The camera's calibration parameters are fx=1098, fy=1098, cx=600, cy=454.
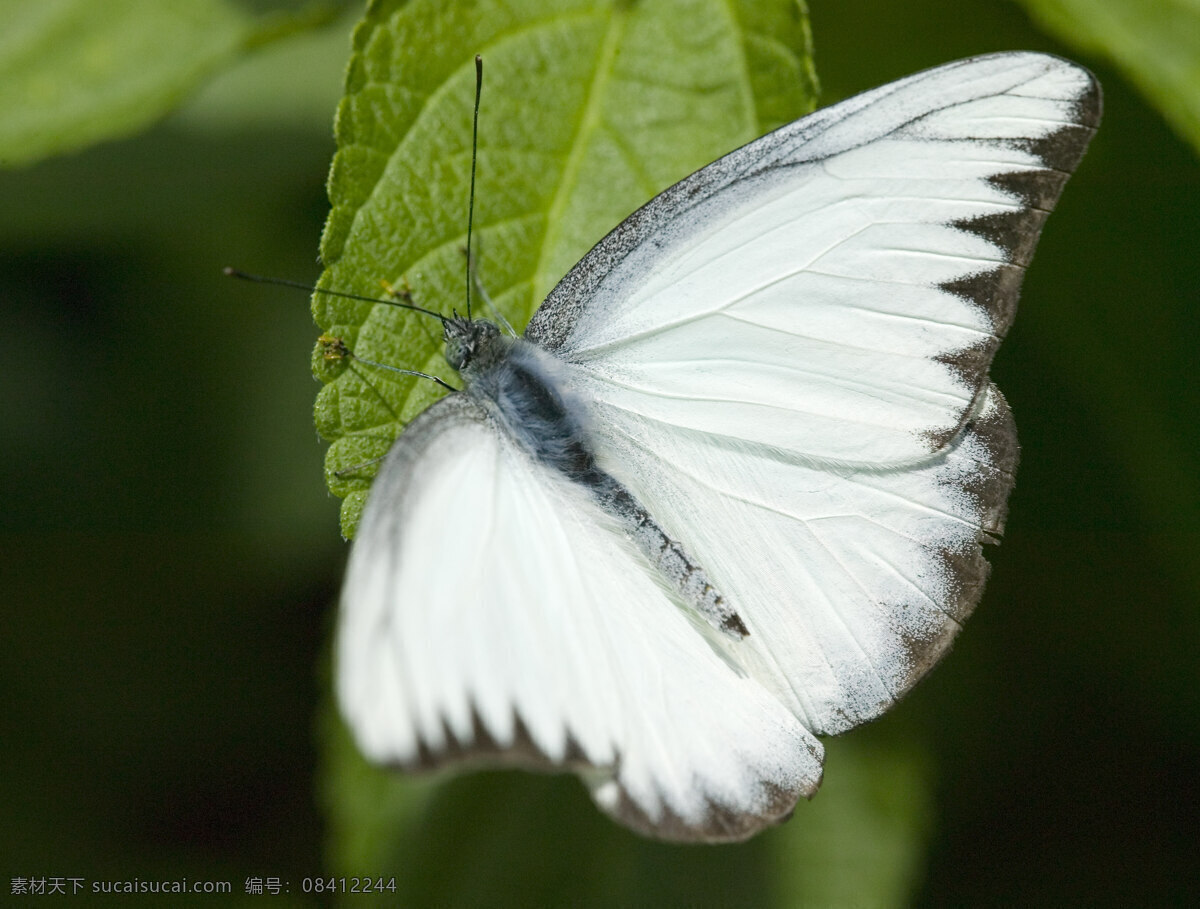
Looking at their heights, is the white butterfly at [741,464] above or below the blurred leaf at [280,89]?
below

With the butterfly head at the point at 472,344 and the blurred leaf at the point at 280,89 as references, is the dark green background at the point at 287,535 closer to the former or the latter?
the blurred leaf at the point at 280,89

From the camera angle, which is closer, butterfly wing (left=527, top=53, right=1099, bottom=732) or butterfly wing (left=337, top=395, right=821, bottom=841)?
butterfly wing (left=337, top=395, right=821, bottom=841)

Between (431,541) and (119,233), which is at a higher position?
(119,233)

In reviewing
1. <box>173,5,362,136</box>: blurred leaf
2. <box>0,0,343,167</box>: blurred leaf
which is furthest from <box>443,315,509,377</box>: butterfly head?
<box>173,5,362,136</box>: blurred leaf

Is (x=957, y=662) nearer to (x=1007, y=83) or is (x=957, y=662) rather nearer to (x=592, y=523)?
(x=592, y=523)

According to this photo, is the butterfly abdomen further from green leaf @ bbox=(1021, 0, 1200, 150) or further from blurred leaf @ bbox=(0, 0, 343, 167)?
green leaf @ bbox=(1021, 0, 1200, 150)

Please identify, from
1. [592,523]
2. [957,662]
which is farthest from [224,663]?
[957,662]

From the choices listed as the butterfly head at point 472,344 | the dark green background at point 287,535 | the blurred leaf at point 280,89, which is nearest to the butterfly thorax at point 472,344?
the butterfly head at point 472,344
